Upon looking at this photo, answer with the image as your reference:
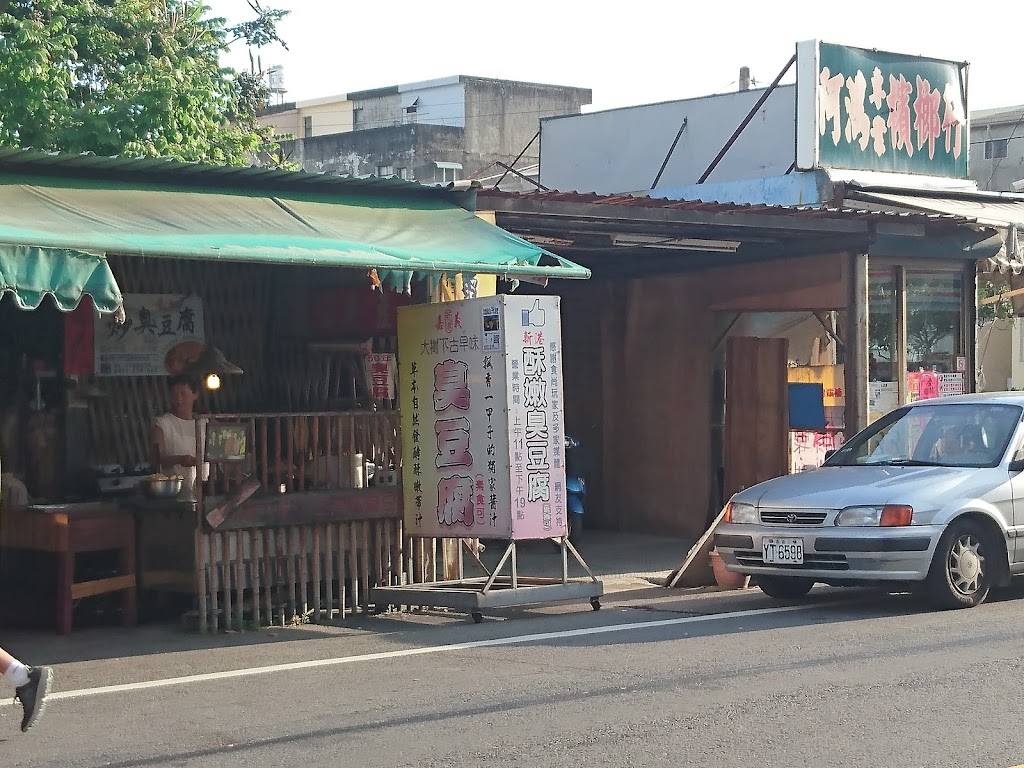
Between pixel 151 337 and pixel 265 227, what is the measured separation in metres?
2.72

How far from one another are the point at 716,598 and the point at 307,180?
4.44 meters

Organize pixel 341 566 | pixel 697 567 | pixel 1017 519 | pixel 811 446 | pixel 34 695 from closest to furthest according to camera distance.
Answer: pixel 34 695, pixel 1017 519, pixel 341 566, pixel 697 567, pixel 811 446

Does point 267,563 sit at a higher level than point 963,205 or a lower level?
lower

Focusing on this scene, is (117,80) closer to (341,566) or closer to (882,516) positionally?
(341,566)

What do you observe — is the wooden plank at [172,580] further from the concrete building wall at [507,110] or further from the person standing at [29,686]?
the concrete building wall at [507,110]

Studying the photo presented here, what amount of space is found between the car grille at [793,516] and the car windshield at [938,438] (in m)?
1.02

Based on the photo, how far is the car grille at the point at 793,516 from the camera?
955 centimetres

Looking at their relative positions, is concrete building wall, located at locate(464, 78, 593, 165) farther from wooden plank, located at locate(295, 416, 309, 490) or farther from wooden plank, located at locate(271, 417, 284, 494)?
wooden plank, located at locate(271, 417, 284, 494)

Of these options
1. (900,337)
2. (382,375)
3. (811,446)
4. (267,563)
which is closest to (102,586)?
(267,563)

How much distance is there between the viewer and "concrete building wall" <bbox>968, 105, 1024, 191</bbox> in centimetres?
4234

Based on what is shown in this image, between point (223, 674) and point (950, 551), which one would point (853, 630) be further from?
point (223, 674)

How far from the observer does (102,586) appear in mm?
9555

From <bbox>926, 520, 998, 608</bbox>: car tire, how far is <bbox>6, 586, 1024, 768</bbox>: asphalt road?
0.16 m

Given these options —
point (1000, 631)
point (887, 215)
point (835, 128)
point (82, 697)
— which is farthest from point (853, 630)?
point (835, 128)
